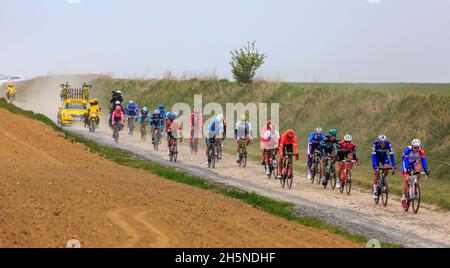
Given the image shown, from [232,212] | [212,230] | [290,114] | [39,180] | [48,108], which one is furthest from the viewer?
[48,108]

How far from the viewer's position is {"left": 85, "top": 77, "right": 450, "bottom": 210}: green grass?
32.1m

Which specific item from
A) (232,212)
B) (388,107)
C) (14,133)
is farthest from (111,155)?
(232,212)

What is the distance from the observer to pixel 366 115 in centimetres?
4178

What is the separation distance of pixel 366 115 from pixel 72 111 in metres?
19.2

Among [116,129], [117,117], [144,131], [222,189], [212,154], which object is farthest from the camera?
[144,131]

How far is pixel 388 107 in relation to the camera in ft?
134

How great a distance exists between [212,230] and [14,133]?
25.2 m

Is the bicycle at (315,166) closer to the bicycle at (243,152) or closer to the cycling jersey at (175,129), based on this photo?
Result: the bicycle at (243,152)

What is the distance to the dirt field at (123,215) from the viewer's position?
46.4 feet

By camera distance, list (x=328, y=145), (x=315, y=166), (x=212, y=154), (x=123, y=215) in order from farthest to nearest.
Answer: (x=212, y=154), (x=315, y=166), (x=328, y=145), (x=123, y=215)

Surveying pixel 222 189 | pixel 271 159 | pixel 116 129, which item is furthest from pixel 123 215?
pixel 116 129

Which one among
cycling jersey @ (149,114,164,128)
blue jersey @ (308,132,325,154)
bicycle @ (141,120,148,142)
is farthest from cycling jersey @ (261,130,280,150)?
bicycle @ (141,120,148,142)

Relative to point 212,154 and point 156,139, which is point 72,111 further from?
point 212,154
